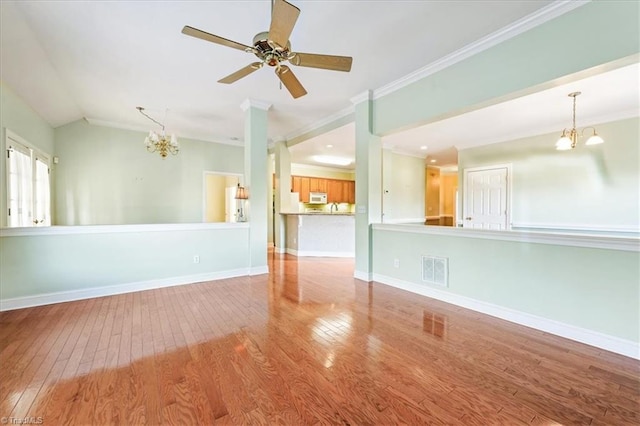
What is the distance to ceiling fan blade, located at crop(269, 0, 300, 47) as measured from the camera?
166 cm

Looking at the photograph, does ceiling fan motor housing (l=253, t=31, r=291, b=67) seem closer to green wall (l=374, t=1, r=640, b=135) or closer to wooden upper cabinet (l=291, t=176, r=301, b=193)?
green wall (l=374, t=1, r=640, b=135)

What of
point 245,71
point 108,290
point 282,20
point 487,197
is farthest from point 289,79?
point 487,197

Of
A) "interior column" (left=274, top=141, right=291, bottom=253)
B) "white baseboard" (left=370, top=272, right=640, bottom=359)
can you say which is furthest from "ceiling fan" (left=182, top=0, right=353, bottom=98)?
"interior column" (left=274, top=141, right=291, bottom=253)

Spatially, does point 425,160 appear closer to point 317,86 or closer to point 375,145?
point 375,145

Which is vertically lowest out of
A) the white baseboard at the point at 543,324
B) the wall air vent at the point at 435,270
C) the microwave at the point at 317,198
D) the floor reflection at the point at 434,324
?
the floor reflection at the point at 434,324

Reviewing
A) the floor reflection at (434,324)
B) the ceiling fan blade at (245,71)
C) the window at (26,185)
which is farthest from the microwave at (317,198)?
the ceiling fan blade at (245,71)

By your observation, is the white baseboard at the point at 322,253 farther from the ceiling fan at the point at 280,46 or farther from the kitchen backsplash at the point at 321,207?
the ceiling fan at the point at 280,46

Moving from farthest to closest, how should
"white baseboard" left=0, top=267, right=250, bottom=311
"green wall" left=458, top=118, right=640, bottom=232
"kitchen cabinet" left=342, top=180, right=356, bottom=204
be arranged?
"kitchen cabinet" left=342, top=180, right=356, bottom=204
"green wall" left=458, top=118, right=640, bottom=232
"white baseboard" left=0, top=267, right=250, bottom=311

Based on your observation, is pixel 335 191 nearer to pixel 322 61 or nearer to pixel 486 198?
pixel 486 198

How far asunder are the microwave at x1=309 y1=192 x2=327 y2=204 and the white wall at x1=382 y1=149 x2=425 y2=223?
270 cm

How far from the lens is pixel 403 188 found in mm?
7922

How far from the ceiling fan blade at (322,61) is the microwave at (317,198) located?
701 centimetres

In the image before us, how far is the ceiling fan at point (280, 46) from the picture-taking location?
68.1 inches

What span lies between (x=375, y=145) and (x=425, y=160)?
191 inches
